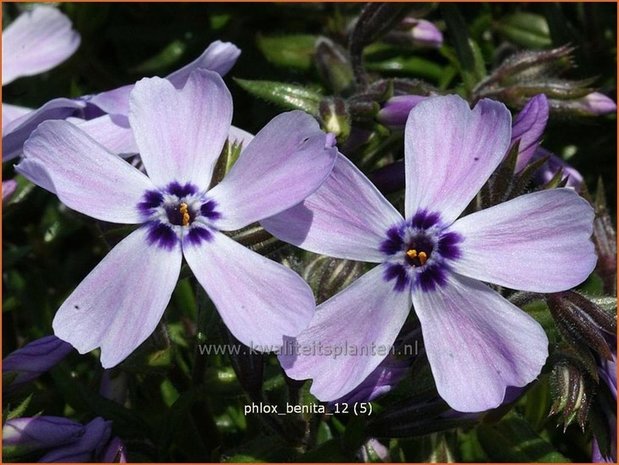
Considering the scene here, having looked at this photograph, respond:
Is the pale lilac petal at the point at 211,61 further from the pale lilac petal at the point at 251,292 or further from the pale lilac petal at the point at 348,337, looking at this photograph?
the pale lilac petal at the point at 348,337

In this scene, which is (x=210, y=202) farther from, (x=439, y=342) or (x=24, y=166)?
(x=439, y=342)

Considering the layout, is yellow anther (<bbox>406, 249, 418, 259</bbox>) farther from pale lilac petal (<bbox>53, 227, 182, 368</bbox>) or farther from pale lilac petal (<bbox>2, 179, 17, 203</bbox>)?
pale lilac petal (<bbox>2, 179, 17, 203</bbox>)

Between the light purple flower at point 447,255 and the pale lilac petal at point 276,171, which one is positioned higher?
the pale lilac petal at point 276,171

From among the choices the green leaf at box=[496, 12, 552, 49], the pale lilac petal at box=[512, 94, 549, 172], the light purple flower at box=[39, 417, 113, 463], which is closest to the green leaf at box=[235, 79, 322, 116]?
the pale lilac petal at box=[512, 94, 549, 172]

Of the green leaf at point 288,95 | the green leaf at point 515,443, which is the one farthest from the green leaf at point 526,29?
the green leaf at point 515,443

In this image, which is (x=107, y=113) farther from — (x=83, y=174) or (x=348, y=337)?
(x=348, y=337)

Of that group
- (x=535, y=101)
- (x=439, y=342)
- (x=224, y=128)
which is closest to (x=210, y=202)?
(x=224, y=128)
